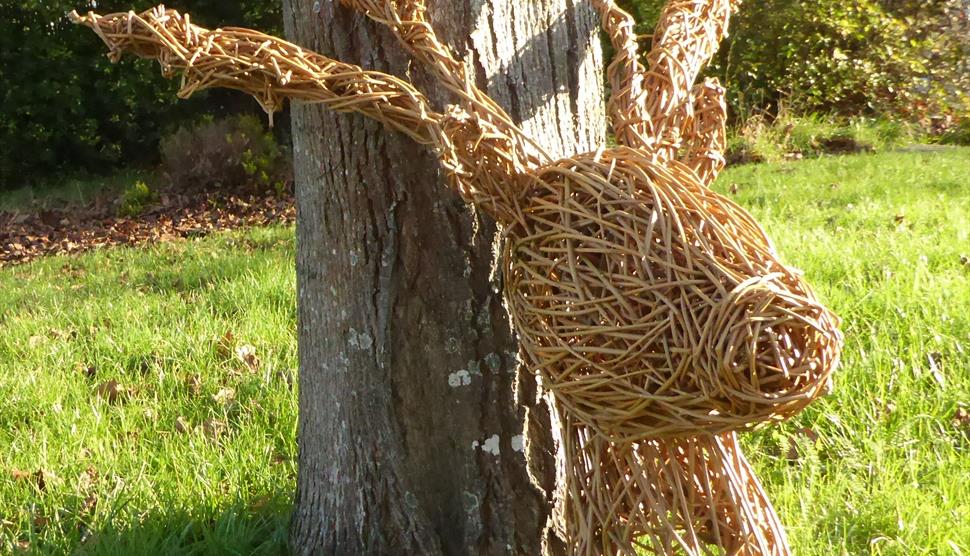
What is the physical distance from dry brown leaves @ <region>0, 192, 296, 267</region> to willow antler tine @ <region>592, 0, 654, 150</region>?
6427mm

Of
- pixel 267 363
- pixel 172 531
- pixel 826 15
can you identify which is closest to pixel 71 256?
pixel 267 363

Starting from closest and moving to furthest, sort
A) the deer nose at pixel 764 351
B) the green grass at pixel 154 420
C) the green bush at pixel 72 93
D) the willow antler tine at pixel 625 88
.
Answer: the deer nose at pixel 764 351
the willow antler tine at pixel 625 88
the green grass at pixel 154 420
the green bush at pixel 72 93

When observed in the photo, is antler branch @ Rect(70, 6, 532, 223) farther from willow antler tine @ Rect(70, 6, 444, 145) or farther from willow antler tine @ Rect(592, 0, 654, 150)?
willow antler tine @ Rect(592, 0, 654, 150)

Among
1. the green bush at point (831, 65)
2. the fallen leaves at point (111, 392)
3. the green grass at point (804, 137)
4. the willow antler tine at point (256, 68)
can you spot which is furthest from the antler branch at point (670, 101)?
the green bush at point (831, 65)

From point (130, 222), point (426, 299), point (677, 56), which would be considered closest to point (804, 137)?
point (130, 222)

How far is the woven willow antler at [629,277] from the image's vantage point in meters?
1.22

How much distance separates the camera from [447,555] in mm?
1984

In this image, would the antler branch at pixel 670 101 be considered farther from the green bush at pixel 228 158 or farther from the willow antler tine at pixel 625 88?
the green bush at pixel 228 158

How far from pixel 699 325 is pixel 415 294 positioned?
0.77 meters

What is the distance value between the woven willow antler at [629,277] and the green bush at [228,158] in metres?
8.63

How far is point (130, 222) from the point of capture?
922 centimetres

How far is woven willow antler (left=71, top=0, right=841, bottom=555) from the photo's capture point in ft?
4.01

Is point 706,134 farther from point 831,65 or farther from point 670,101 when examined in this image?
point 831,65

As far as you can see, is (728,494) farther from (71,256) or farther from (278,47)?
(71,256)
